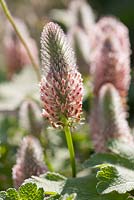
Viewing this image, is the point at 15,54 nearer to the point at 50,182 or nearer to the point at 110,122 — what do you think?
the point at 110,122

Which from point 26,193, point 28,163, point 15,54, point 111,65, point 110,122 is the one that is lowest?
point 26,193

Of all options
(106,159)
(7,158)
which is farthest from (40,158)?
(7,158)

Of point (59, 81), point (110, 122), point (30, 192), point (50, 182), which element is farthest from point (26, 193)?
point (110, 122)

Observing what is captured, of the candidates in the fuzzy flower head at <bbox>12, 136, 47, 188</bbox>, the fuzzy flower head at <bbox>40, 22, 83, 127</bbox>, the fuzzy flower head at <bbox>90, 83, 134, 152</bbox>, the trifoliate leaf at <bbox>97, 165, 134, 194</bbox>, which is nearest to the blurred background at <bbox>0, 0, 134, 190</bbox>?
the fuzzy flower head at <bbox>90, 83, 134, 152</bbox>

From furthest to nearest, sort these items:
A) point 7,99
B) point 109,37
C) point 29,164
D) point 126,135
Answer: point 7,99 → point 109,37 → point 126,135 → point 29,164

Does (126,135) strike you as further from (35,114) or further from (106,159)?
(35,114)

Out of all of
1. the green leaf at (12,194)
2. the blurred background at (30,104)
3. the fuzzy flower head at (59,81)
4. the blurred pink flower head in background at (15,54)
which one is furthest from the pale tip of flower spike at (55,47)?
the blurred pink flower head in background at (15,54)
